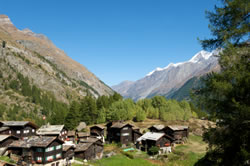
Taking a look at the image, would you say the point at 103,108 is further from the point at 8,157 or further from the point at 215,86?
the point at 215,86

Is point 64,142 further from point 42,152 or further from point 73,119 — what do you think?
point 73,119

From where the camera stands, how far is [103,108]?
4464 inches

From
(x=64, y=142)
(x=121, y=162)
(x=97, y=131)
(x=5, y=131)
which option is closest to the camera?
(x=121, y=162)

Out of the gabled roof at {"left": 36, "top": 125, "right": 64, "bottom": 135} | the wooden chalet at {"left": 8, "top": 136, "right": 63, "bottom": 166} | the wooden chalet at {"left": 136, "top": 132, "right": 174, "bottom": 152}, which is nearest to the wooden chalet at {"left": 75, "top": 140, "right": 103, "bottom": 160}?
the wooden chalet at {"left": 8, "top": 136, "right": 63, "bottom": 166}

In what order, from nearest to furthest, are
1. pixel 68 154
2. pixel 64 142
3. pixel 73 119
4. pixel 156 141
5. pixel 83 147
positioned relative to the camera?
1. pixel 64 142
2. pixel 68 154
3. pixel 83 147
4. pixel 156 141
5. pixel 73 119

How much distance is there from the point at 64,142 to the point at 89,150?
870 centimetres

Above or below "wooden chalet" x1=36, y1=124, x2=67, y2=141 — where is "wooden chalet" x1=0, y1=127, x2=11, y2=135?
above

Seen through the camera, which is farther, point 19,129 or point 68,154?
point 19,129

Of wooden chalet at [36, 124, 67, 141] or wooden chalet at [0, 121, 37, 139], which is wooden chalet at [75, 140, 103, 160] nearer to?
wooden chalet at [36, 124, 67, 141]

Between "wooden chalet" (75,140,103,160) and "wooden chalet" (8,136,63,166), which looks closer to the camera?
"wooden chalet" (8,136,63,166)

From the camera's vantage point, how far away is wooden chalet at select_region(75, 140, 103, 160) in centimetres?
5253

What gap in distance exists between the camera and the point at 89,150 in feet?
176


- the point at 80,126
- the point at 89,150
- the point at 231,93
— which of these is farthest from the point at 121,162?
the point at 80,126

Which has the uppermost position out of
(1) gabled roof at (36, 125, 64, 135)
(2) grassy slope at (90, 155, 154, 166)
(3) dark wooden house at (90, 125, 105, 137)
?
(1) gabled roof at (36, 125, 64, 135)
